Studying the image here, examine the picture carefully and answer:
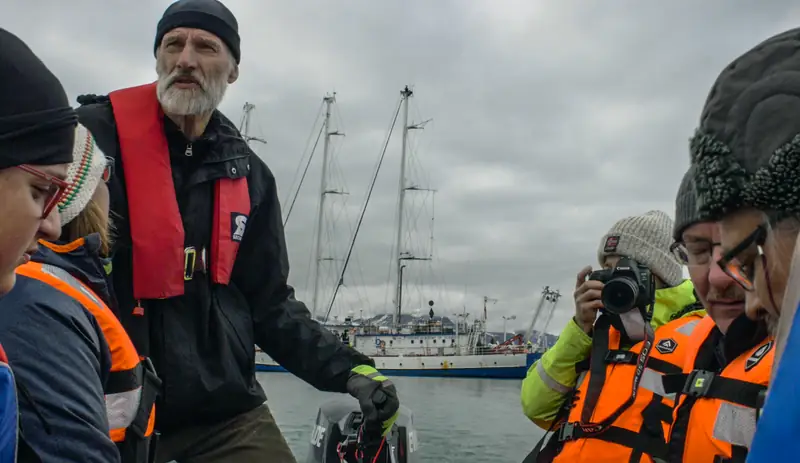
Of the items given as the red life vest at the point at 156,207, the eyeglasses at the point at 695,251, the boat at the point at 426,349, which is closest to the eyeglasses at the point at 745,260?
the eyeglasses at the point at 695,251

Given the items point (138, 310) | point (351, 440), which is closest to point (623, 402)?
point (351, 440)

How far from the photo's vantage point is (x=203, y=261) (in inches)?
101

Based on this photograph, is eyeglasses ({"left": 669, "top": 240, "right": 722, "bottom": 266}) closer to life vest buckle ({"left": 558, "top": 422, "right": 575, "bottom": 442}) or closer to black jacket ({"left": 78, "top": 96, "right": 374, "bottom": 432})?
life vest buckle ({"left": 558, "top": 422, "right": 575, "bottom": 442})

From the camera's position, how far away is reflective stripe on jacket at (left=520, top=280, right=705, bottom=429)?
3021 mm

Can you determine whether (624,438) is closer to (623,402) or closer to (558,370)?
(623,402)

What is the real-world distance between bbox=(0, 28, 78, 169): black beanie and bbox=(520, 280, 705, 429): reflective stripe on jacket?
7.68 feet

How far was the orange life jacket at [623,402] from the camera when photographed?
2.59m

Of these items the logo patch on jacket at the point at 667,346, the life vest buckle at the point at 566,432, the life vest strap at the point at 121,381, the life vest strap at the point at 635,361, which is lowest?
the life vest buckle at the point at 566,432

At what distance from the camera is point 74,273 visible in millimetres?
1677

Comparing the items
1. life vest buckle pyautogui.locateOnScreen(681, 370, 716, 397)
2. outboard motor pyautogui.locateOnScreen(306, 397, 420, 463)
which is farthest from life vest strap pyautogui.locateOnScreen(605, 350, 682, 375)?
outboard motor pyautogui.locateOnScreen(306, 397, 420, 463)

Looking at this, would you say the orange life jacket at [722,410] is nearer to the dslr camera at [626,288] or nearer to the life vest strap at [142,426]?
the dslr camera at [626,288]

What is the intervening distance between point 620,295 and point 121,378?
6.33 feet

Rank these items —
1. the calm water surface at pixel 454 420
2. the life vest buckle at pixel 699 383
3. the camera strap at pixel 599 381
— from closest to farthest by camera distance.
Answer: the life vest buckle at pixel 699 383 < the camera strap at pixel 599 381 < the calm water surface at pixel 454 420

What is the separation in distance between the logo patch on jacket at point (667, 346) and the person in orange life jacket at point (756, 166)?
5.72ft
